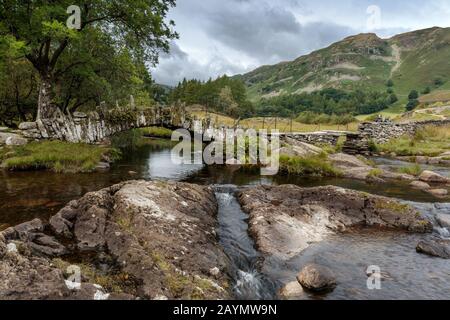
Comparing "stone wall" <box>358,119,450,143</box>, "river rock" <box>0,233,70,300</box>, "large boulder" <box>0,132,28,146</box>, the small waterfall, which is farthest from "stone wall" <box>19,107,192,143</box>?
"stone wall" <box>358,119,450,143</box>

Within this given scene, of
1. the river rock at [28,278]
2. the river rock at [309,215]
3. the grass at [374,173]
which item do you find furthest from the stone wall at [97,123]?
the river rock at [28,278]

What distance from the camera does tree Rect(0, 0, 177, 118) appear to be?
78.0 ft

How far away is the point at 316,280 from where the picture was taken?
351 inches

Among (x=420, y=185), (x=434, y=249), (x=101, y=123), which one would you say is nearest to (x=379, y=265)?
(x=434, y=249)

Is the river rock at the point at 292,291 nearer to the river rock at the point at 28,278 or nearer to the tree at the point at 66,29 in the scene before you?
the river rock at the point at 28,278

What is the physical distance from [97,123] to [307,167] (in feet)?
58.8

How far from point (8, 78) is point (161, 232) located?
100 ft

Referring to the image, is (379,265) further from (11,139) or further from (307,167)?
(11,139)

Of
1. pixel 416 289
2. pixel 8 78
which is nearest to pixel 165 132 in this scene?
pixel 8 78

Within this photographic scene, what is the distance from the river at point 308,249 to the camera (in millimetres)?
9242

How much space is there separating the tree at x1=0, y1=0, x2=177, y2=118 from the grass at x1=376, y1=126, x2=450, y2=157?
3094cm

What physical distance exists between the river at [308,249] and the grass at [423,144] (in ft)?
71.8

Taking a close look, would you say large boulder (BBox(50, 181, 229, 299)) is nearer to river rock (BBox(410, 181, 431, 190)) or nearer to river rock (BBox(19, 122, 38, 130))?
river rock (BBox(410, 181, 431, 190))
